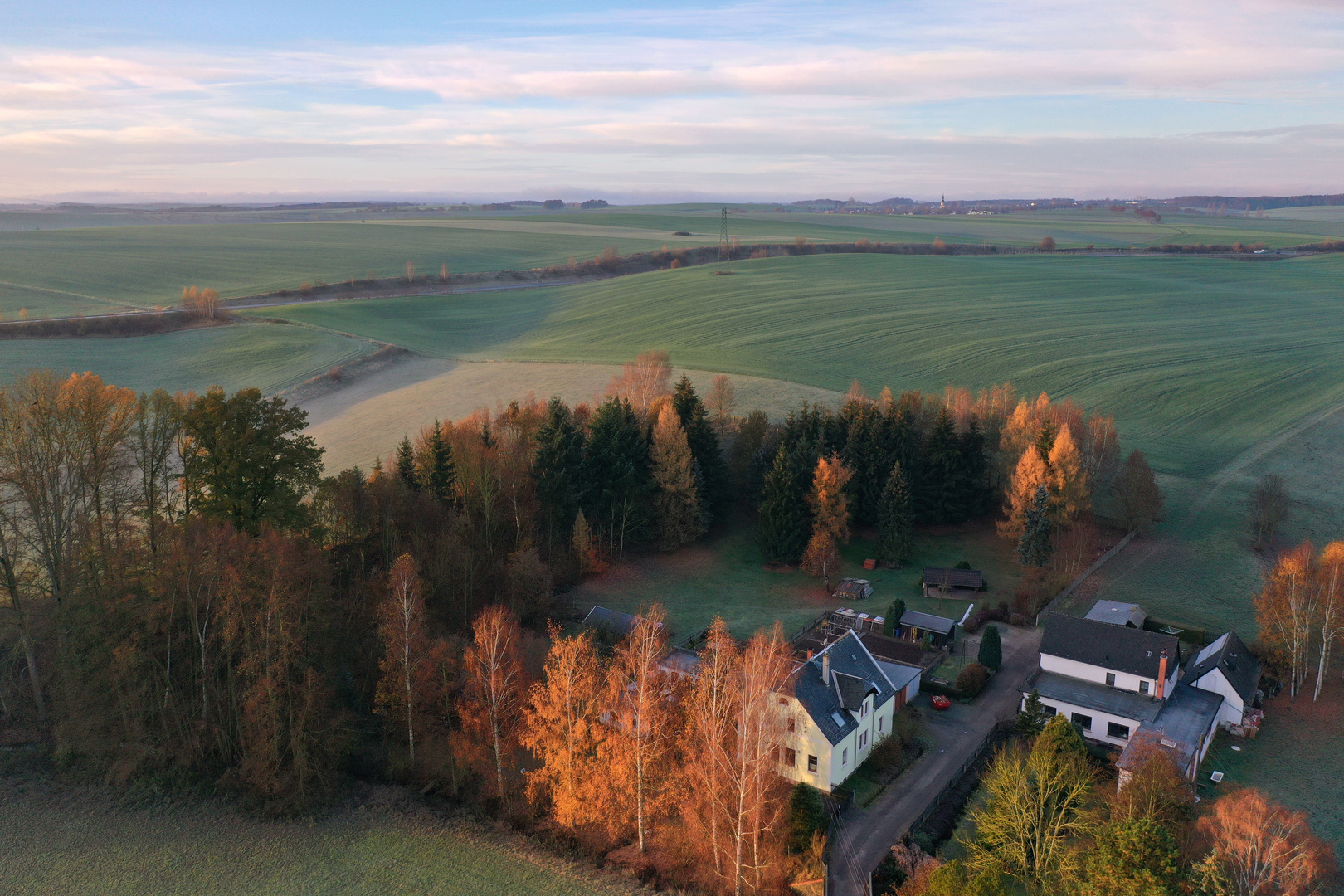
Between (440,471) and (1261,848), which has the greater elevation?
Answer: (440,471)

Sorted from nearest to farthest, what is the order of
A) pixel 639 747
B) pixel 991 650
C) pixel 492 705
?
pixel 639 747 < pixel 492 705 < pixel 991 650

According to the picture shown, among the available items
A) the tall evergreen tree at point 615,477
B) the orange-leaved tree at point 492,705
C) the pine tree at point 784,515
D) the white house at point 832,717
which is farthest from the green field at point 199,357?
the white house at point 832,717

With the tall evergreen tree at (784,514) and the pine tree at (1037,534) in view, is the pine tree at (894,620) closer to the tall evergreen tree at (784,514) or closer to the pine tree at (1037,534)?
the tall evergreen tree at (784,514)

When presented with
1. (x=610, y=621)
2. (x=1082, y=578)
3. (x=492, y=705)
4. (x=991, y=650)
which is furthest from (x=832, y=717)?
(x=1082, y=578)

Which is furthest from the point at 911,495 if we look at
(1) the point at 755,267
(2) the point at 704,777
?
(1) the point at 755,267

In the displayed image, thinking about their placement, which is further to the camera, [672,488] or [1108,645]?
[672,488]

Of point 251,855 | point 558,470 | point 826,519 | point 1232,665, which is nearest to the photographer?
point 251,855

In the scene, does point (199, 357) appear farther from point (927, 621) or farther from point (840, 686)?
point (840, 686)
